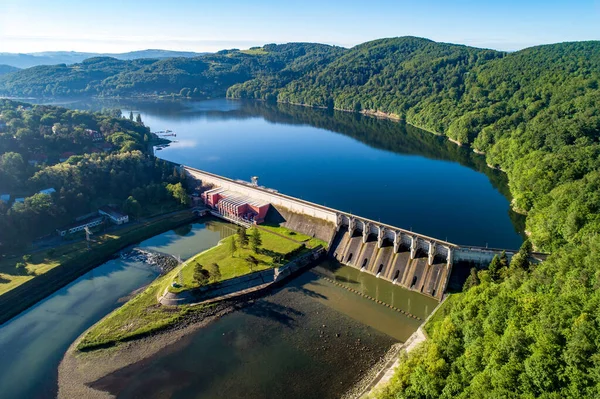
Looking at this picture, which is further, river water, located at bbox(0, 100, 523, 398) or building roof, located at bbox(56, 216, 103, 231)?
building roof, located at bbox(56, 216, 103, 231)

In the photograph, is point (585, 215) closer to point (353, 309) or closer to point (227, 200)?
point (353, 309)

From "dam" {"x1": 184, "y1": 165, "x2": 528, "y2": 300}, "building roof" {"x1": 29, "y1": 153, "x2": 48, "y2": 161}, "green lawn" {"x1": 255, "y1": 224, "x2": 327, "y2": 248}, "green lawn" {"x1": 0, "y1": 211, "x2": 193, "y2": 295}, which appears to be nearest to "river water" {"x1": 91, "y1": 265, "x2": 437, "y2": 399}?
"dam" {"x1": 184, "y1": 165, "x2": 528, "y2": 300}

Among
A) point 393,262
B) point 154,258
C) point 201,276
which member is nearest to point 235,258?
point 201,276

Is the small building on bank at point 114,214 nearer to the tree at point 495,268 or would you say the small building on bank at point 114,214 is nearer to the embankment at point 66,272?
the embankment at point 66,272

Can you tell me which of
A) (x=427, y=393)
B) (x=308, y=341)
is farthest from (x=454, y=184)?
(x=427, y=393)

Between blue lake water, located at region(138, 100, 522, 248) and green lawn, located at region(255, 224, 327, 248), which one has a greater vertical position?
blue lake water, located at region(138, 100, 522, 248)

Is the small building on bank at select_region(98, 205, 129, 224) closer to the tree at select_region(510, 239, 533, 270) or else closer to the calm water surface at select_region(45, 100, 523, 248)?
the calm water surface at select_region(45, 100, 523, 248)
